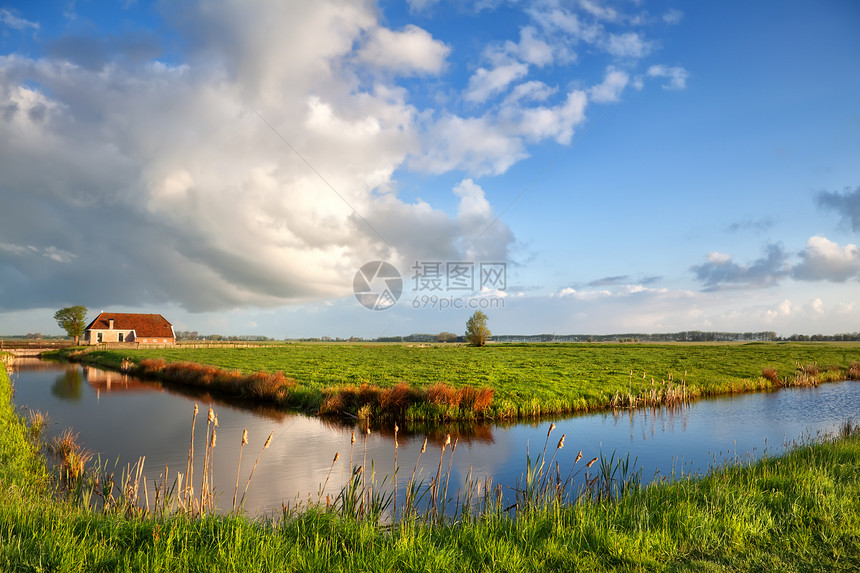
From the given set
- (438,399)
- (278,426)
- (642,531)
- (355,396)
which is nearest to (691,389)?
(438,399)

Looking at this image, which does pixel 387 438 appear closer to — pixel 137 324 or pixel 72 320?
pixel 137 324

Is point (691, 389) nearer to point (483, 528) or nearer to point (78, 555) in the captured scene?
point (483, 528)

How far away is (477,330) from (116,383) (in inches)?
3087

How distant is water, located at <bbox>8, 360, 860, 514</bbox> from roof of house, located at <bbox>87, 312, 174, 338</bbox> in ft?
209

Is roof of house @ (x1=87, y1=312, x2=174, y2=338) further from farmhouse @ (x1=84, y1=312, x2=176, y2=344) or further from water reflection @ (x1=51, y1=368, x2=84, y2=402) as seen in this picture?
water reflection @ (x1=51, y1=368, x2=84, y2=402)

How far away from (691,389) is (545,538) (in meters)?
25.5

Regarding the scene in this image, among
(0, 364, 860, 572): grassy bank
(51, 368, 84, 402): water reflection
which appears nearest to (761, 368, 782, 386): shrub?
(0, 364, 860, 572): grassy bank

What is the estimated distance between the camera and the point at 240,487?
1102 cm

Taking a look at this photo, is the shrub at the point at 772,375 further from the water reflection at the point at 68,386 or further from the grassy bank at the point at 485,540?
the water reflection at the point at 68,386

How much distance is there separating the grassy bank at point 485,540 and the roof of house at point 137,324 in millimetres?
88703

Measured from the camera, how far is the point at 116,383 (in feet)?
112

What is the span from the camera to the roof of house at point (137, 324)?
82.0m

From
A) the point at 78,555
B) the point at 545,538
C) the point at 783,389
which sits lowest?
the point at 783,389

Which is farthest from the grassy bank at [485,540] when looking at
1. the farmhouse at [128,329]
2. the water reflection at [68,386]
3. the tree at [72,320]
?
the tree at [72,320]
